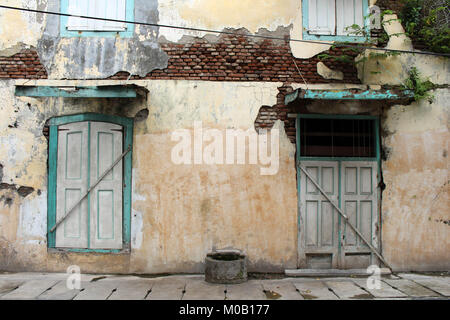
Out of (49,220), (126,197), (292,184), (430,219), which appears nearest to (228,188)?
(292,184)

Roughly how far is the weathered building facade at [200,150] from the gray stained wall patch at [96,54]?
0.08 ft

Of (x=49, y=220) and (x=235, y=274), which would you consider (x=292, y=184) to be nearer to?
(x=235, y=274)

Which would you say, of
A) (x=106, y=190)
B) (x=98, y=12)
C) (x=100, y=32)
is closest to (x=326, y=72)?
(x=100, y=32)

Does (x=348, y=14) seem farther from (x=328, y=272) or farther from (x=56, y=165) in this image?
(x=56, y=165)

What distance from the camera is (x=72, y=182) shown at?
260 inches

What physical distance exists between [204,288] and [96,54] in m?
4.25

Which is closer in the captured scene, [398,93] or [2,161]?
[398,93]

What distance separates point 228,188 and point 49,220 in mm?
3065

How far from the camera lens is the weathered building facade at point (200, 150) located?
6555 millimetres

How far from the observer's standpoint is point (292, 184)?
668 centimetres

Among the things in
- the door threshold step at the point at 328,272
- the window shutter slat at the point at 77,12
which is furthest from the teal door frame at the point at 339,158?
the window shutter slat at the point at 77,12

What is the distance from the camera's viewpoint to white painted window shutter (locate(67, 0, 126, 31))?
6.67 meters
